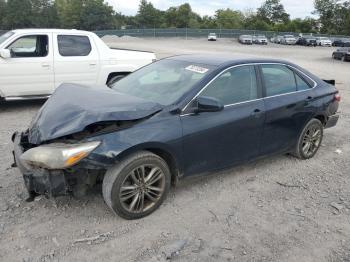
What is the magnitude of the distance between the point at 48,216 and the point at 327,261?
2.66 metres

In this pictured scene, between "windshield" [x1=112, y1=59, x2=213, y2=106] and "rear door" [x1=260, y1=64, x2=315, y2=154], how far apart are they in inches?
38.4

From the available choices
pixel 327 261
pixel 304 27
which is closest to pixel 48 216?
pixel 327 261

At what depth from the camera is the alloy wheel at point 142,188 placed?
3586 millimetres

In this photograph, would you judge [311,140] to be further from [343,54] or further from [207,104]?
[343,54]

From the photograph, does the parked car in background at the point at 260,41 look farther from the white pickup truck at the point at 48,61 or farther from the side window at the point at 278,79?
the side window at the point at 278,79

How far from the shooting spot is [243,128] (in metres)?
4.32

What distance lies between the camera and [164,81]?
14.5 feet

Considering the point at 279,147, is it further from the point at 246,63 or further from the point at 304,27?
the point at 304,27

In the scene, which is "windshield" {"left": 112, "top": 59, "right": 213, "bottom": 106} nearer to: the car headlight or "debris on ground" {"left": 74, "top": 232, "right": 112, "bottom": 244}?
the car headlight

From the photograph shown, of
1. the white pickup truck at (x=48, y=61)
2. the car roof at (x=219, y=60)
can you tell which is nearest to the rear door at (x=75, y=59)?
the white pickup truck at (x=48, y=61)

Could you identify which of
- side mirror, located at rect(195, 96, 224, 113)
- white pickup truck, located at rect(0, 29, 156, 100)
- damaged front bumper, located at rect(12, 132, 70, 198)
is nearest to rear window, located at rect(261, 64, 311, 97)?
side mirror, located at rect(195, 96, 224, 113)

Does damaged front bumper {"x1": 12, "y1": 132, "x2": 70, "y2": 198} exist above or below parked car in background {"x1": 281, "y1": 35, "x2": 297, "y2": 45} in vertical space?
below

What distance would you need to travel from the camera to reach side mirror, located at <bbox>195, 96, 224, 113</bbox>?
150 inches

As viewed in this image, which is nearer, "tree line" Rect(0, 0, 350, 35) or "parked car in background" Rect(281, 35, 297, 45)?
"parked car in background" Rect(281, 35, 297, 45)
